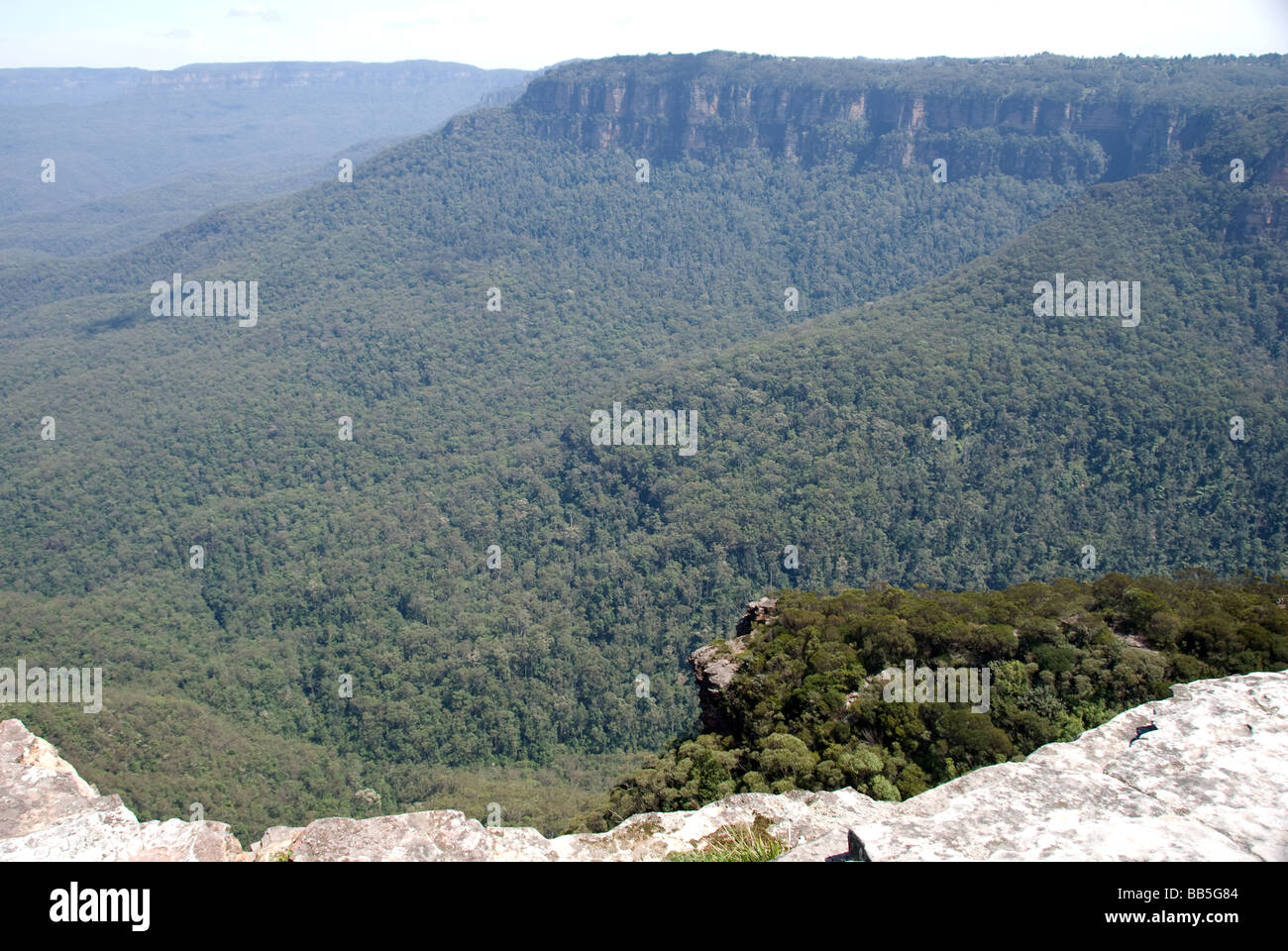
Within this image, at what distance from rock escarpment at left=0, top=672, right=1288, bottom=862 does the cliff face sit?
119029 millimetres

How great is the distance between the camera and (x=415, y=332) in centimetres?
11131

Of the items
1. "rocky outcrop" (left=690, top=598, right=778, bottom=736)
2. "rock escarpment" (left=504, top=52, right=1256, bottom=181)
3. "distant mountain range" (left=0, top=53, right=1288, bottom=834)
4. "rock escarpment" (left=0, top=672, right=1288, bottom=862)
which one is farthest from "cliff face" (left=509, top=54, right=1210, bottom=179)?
"rock escarpment" (left=0, top=672, right=1288, bottom=862)

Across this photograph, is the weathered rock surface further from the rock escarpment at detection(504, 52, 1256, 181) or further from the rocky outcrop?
the rock escarpment at detection(504, 52, 1256, 181)

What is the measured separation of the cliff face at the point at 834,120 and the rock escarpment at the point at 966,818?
119 metres

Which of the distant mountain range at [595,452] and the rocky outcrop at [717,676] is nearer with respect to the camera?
the rocky outcrop at [717,676]

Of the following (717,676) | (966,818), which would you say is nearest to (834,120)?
(717,676)

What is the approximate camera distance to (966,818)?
7.23m

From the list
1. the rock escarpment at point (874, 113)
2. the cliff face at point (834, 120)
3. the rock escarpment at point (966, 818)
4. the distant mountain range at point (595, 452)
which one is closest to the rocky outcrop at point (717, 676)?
the distant mountain range at point (595, 452)

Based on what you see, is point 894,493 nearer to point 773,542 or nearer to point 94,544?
point 773,542

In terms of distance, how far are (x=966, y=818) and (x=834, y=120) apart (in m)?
151

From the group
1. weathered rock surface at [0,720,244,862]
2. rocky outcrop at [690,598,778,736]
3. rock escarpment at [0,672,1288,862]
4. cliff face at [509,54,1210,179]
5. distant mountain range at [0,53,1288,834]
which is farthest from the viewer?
cliff face at [509,54,1210,179]

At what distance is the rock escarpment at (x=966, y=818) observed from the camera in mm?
6668

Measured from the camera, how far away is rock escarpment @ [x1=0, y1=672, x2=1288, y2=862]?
21.9 feet

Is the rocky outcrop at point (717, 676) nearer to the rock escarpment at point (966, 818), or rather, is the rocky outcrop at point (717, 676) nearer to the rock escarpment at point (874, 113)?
the rock escarpment at point (966, 818)
